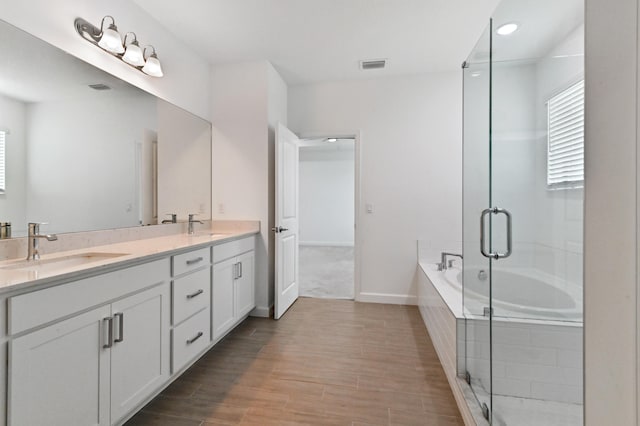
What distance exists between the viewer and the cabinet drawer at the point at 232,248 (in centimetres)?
218

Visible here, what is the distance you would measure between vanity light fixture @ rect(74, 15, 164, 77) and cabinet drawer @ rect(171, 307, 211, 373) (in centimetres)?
178

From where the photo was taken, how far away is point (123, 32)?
6.60 ft

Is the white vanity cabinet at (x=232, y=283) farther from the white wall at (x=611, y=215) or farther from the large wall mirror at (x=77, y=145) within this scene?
the white wall at (x=611, y=215)

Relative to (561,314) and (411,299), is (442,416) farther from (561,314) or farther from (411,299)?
(411,299)

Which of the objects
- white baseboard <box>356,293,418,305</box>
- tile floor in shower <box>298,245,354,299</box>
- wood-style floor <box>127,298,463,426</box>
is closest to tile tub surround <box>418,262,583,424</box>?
wood-style floor <box>127,298,463,426</box>

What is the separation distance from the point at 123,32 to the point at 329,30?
1.51 meters

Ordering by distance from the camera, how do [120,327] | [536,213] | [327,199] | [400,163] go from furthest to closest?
[327,199], [400,163], [536,213], [120,327]

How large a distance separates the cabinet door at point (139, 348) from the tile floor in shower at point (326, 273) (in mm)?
2166

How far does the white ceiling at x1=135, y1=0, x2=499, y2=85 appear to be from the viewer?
84.1 inches

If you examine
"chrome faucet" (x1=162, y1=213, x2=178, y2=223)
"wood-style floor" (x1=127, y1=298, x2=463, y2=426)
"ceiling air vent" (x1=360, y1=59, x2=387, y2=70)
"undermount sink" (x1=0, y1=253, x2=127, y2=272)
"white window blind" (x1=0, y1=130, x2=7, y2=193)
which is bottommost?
"wood-style floor" (x1=127, y1=298, x2=463, y2=426)

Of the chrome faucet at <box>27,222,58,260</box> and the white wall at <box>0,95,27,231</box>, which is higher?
the white wall at <box>0,95,27,231</box>

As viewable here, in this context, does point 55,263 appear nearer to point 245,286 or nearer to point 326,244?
point 245,286

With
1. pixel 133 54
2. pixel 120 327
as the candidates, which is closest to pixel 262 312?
pixel 120 327

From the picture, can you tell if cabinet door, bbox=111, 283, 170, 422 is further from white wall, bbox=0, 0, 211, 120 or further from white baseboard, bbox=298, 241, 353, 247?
white baseboard, bbox=298, 241, 353, 247
